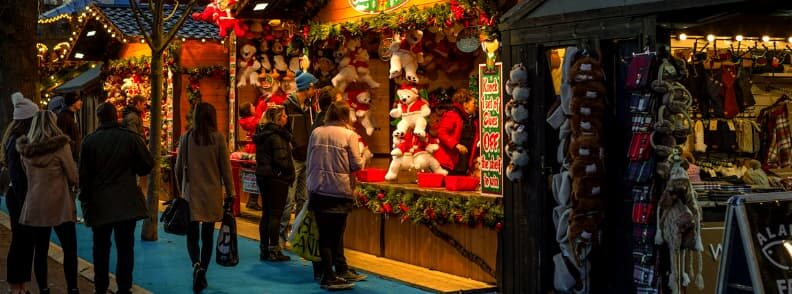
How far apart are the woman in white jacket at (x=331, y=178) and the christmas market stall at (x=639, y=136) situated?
4.94 ft

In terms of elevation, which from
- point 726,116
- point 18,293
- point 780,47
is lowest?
point 18,293

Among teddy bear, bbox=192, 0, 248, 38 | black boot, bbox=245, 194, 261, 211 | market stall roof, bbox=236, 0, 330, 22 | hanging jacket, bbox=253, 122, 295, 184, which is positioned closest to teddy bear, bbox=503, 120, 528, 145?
hanging jacket, bbox=253, 122, 295, 184

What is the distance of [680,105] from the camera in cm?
784

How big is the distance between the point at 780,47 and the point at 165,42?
26.1 ft

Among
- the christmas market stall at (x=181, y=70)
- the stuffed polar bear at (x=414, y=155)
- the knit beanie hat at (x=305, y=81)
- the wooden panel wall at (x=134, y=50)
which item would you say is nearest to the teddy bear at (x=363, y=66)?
the knit beanie hat at (x=305, y=81)

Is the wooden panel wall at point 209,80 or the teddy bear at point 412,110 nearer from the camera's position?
the teddy bear at point 412,110

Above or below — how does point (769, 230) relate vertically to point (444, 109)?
below

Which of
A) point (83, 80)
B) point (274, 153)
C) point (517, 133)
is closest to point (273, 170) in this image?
point (274, 153)

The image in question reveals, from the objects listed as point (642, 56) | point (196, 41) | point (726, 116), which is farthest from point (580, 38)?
point (196, 41)

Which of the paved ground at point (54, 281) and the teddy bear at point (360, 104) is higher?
the teddy bear at point (360, 104)

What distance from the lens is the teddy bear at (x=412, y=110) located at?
1241 cm

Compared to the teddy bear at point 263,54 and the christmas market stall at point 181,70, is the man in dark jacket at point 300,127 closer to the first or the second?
the teddy bear at point 263,54

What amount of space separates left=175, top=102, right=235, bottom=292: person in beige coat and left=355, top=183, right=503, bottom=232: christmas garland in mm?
2272

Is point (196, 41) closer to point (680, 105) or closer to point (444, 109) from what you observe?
point (444, 109)
